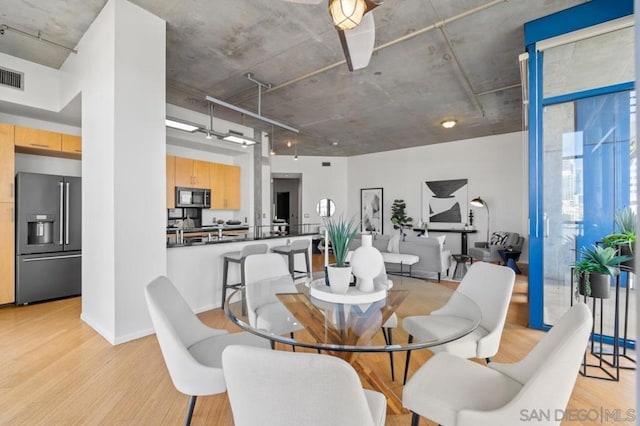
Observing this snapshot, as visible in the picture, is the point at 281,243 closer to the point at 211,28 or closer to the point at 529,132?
the point at 211,28

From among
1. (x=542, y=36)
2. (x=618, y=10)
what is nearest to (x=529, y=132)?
(x=542, y=36)

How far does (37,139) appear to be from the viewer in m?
3.96

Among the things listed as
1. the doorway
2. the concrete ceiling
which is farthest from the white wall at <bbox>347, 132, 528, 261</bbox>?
the doorway

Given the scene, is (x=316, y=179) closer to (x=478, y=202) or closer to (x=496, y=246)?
(x=478, y=202)

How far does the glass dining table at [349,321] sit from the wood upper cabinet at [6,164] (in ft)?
12.6

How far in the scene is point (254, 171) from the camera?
259 inches

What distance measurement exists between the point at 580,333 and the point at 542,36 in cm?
316

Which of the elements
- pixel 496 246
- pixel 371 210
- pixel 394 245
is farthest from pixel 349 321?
pixel 371 210

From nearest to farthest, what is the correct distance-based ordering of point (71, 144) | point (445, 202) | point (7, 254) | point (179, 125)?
point (7, 254) < point (179, 125) < point (71, 144) < point (445, 202)

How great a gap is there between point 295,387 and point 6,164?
4.94 metres

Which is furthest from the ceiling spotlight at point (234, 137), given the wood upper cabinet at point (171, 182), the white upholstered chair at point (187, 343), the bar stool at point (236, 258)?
the white upholstered chair at point (187, 343)

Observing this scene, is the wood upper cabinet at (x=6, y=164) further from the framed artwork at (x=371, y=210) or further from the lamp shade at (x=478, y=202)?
the lamp shade at (x=478, y=202)

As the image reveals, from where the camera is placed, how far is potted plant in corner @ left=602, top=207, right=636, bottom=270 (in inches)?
88.5

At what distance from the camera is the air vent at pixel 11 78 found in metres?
3.53
